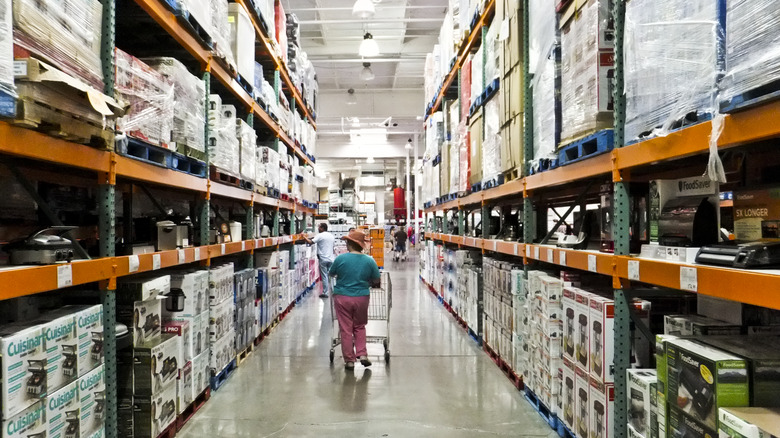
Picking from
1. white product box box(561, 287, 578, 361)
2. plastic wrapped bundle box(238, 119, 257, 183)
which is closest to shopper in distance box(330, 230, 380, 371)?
plastic wrapped bundle box(238, 119, 257, 183)

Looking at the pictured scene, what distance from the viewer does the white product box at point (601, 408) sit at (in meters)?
2.89

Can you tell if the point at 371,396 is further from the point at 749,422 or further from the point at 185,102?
the point at 749,422

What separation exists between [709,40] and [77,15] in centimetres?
309

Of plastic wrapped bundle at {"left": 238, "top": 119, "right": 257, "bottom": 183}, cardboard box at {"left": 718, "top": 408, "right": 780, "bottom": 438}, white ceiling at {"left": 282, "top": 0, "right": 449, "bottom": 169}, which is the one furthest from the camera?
white ceiling at {"left": 282, "top": 0, "right": 449, "bottom": 169}

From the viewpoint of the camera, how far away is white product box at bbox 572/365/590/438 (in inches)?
126

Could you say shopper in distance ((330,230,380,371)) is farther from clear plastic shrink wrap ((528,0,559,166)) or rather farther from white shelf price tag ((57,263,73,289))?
white shelf price tag ((57,263,73,289))

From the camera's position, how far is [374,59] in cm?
1455

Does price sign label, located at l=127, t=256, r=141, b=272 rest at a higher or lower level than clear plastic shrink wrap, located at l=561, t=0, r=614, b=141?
lower

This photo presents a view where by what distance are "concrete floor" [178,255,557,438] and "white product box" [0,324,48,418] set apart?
6.16ft

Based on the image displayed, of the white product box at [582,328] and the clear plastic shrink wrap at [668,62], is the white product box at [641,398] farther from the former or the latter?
the clear plastic shrink wrap at [668,62]

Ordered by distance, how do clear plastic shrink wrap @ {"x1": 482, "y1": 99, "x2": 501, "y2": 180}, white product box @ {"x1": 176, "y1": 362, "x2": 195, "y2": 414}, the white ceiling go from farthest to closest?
the white ceiling → clear plastic shrink wrap @ {"x1": 482, "y1": 99, "x2": 501, "y2": 180} → white product box @ {"x1": 176, "y1": 362, "x2": 195, "y2": 414}

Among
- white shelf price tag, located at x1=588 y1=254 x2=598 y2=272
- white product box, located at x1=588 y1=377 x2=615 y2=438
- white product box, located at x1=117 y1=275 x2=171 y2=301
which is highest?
white shelf price tag, located at x1=588 y1=254 x2=598 y2=272

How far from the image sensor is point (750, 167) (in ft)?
9.69

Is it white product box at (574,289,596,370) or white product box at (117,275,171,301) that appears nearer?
white product box at (574,289,596,370)
